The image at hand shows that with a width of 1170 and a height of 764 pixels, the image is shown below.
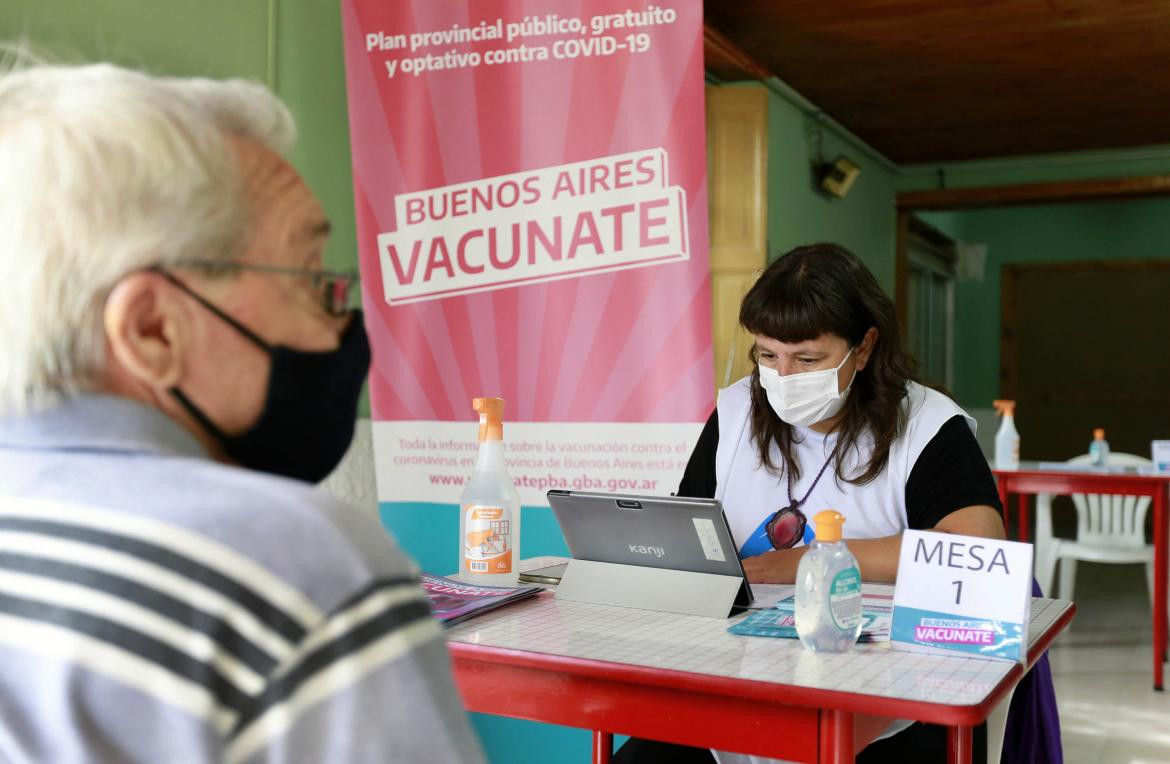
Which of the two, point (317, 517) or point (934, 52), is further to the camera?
point (934, 52)

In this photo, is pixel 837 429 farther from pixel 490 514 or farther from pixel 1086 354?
pixel 1086 354

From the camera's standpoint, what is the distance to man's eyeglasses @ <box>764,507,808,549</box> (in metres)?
1.95

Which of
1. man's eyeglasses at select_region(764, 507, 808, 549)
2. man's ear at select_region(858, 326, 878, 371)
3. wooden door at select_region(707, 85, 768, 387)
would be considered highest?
wooden door at select_region(707, 85, 768, 387)

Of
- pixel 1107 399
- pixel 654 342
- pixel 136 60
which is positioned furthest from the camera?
pixel 1107 399

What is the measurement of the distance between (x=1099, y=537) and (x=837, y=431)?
3.29 metres

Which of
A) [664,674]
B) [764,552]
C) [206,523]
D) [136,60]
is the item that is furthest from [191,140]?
[136,60]

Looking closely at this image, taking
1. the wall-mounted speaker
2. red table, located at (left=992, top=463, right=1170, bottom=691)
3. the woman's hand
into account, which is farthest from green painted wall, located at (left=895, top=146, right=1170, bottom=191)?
the woman's hand

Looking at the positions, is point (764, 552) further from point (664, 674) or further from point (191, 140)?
point (191, 140)

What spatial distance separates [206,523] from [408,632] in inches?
4.7

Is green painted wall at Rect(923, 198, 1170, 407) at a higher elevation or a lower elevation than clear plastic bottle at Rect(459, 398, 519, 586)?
higher

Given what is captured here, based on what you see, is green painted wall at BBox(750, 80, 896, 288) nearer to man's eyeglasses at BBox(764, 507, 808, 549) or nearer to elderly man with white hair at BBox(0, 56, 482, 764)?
man's eyeglasses at BBox(764, 507, 808, 549)

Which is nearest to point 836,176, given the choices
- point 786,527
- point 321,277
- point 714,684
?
point 786,527

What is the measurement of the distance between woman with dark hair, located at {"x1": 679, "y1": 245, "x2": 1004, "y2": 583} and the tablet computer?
38cm

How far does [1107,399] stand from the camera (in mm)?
9266
